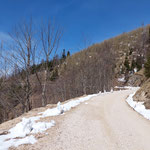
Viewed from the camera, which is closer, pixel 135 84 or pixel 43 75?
pixel 43 75

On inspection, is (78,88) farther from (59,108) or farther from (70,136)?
(70,136)

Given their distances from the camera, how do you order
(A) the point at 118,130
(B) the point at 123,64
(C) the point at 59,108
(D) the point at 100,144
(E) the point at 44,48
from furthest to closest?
(B) the point at 123,64 < (E) the point at 44,48 < (C) the point at 59,108 < (A) the point at 118,130 < (D) the point at 100,144

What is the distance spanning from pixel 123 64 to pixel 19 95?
43093mm

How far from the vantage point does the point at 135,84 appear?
1375 inches

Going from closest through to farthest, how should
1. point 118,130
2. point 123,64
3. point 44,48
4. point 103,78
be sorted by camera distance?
point 118,130
point 44,48
point 103,78
point 123,64

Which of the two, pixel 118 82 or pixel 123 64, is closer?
pixel 118 82

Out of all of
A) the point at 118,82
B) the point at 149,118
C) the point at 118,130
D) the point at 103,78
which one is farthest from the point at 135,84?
the point at 118,130

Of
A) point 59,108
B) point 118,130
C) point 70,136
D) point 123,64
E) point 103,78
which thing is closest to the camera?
point 70,136

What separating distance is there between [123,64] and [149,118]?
42.6 metres

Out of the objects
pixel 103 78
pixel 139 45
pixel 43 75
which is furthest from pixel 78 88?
pixel 139 45

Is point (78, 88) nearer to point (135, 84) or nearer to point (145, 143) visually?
point (135, 84)

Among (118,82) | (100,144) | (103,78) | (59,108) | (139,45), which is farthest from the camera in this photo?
(139,45)

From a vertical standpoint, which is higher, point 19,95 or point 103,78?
point 103,78

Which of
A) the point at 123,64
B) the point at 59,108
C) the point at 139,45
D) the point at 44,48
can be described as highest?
the point at 139,45
